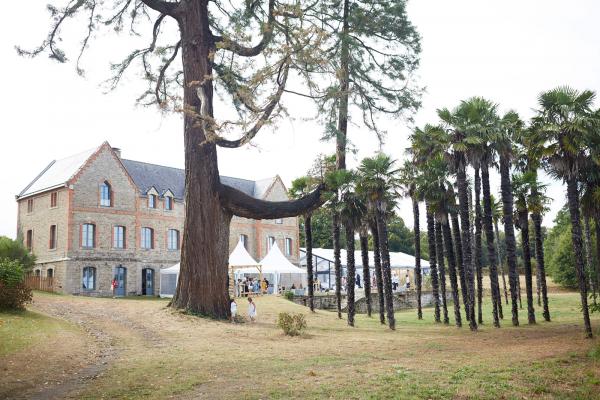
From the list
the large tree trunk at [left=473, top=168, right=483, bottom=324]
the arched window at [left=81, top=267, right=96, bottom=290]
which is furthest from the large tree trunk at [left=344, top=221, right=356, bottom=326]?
the arched window at [left=81, top=267, right=96, bottom=290]

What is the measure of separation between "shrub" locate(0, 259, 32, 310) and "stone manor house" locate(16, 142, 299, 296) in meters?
14.7

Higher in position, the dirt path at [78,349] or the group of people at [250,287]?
the group of people at [250,287]

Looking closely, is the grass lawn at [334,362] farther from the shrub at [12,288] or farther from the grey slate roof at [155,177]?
the grey slate roof at [155,177]

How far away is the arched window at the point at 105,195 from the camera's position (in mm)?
36125

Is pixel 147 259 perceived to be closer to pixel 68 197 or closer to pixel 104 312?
pixel 68 197

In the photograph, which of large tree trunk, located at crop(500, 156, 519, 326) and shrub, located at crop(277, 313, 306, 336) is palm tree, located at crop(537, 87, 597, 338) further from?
shrub, located at crop(277, 313, 306, 336)

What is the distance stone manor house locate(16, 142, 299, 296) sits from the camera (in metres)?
34.3

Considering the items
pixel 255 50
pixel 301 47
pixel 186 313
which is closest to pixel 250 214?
pixel 186 313

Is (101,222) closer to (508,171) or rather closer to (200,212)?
(200,212)

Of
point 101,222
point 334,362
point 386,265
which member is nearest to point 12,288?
point 334,362

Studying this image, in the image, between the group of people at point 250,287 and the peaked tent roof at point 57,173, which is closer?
the peaked tent roof at point 57,173

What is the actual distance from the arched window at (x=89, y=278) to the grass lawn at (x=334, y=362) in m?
14.1

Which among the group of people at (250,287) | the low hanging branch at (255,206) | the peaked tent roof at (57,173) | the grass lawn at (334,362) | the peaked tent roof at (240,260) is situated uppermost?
the peaked tent roof at (57,173)

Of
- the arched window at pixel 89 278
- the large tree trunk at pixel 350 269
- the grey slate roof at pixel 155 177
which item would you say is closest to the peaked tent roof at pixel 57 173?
the grey slate roof at pixel 155 177
